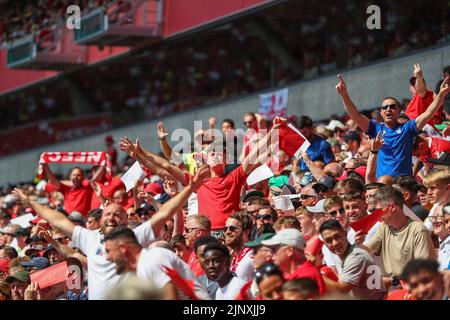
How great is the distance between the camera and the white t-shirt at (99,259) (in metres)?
8.58

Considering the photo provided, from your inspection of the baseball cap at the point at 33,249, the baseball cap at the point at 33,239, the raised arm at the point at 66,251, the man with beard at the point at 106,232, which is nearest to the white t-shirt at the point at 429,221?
the man with beard at the point at 106,232

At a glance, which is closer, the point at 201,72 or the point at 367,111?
the point at 367,111

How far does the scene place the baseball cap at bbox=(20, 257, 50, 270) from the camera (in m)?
11.9

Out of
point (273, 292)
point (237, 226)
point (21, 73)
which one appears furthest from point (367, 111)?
point (21, 73)

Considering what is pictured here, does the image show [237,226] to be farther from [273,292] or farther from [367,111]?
[367,111]

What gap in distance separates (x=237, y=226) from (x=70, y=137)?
2277 cm

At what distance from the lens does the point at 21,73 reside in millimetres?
36875

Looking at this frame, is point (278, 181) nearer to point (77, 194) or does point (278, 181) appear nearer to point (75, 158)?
point (77, 194)

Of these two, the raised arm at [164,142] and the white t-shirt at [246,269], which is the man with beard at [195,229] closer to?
the white t-shirt at [246,269]

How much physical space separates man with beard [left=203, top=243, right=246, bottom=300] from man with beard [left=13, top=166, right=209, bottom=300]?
524 millimetres

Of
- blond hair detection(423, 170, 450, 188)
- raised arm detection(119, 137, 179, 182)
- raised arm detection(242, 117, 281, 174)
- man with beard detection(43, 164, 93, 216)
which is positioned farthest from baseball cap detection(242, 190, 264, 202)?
man with beard detection(43, 164, 93, 216)

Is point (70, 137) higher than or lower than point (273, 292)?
higher

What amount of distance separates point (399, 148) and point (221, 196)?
2.06 m

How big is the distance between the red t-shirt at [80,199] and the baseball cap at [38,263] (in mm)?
5366
